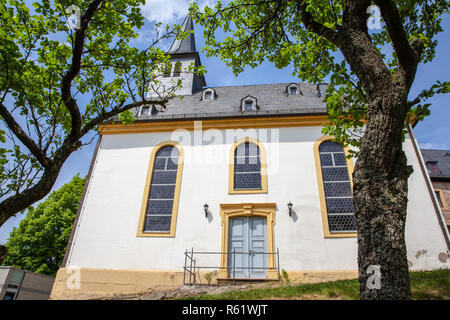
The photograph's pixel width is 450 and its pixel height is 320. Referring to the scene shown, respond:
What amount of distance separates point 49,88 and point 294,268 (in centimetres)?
904

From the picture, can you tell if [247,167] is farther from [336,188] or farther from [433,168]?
[433,168]

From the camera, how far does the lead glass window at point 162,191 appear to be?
422 inches

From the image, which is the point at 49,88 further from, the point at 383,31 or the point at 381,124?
the point at 383,31

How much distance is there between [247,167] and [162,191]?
388 centimetres

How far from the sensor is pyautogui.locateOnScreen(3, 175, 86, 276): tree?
19.2 metres

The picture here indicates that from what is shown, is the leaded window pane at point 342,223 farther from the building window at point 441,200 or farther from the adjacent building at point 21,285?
the building window at point 441,200

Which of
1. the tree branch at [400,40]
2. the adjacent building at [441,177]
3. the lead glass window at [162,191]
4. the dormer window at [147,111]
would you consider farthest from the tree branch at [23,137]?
the adjacent building at [441,177]

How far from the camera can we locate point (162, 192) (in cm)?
1136

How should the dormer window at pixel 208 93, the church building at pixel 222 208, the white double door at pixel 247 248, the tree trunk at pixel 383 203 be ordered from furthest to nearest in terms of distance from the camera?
1. the dormer window at pixel 208 93
2. the white double door at pixel 247 248
3. the church building at pixel 222 208
4. the tree trunk at pixel 383 203

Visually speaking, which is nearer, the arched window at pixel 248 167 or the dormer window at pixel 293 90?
the arched window at pixel 248 167

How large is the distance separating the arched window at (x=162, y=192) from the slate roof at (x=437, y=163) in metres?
20.8

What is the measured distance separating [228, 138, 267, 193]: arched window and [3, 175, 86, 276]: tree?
15722 millimetres

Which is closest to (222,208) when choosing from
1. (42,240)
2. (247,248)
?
(247,248)
